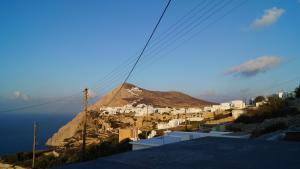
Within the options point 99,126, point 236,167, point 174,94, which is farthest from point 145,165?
point 174,94

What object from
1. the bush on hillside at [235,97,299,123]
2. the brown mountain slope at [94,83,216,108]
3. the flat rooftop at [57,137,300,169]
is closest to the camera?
the flat rooftop at [57,137,300,169]

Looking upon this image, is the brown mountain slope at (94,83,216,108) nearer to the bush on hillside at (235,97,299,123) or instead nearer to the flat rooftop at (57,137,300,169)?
the bush on hillside at (235,97,299,123)

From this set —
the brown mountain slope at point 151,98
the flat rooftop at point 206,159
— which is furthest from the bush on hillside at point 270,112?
the brown mountain slope at point 151,98

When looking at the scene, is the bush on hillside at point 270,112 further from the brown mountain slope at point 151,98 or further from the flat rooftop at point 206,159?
the brown mountain slope at point 151,98

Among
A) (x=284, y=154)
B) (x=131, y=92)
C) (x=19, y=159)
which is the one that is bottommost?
(x=19, y=159)

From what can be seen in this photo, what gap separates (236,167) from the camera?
339 cm

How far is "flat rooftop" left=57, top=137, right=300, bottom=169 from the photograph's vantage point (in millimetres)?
3424

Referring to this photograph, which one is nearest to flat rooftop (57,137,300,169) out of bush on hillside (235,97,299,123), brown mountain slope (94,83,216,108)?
bush on hillside (235,97,299,123)

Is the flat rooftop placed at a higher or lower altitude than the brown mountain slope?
lower

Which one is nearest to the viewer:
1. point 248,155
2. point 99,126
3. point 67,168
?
point 67,168

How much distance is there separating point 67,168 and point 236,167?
1798 mm

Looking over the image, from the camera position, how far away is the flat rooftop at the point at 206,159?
11.2 ft

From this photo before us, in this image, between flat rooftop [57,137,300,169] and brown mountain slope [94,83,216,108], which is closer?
flat rooftop [57,137,300,169]

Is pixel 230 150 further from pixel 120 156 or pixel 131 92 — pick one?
pixel 131 92
